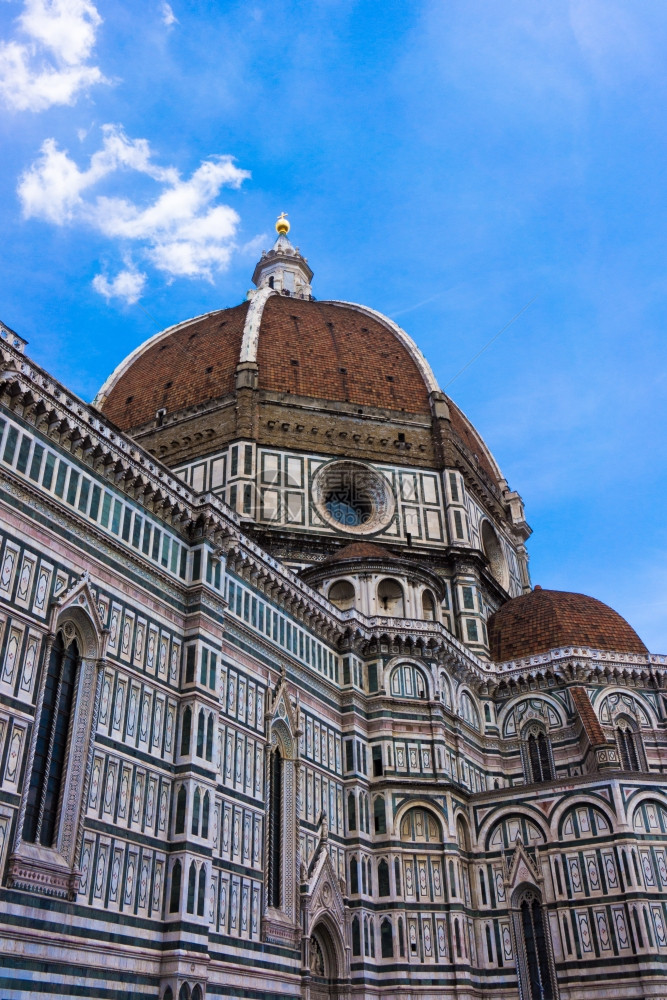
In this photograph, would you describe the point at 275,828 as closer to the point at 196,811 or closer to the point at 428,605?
the point at 196,811

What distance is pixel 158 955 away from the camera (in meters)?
20.9

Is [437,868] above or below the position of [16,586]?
below

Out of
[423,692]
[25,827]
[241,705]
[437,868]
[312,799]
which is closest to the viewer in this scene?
[25,827]

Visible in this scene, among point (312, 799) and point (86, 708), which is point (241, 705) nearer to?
point (312, 799)

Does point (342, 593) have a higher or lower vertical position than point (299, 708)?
higher

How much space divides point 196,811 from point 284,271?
44972 millimetres

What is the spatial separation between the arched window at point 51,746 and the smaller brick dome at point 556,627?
70.9 ft

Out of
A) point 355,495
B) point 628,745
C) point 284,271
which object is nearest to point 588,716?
point 628,745

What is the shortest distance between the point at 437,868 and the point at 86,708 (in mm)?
14598

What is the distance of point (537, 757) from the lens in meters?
35.9

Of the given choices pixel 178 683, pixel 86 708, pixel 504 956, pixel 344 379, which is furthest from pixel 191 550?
pixel 344 379

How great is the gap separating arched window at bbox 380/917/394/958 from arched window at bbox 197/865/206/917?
904cm

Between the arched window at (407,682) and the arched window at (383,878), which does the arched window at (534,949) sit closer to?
the arched window at (383,878)

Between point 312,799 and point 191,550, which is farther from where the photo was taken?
point 312,799
